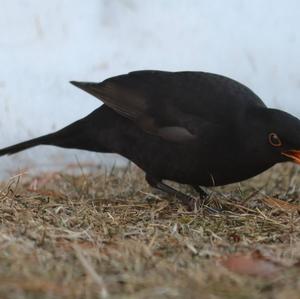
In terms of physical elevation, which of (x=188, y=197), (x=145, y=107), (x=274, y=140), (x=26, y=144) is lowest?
(x=188, y=197)

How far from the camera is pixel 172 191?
444cm

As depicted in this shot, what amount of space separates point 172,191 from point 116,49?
179 cm

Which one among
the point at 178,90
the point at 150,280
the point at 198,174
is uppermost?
the point at 178,90

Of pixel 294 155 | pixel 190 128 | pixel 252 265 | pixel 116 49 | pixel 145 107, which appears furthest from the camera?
pixel 116 49

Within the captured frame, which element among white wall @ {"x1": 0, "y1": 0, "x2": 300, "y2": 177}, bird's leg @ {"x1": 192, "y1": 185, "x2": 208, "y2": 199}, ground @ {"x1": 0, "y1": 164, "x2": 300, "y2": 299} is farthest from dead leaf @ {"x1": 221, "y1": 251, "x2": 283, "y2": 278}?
white wall @ {"x1": 0, "y1": 0, "x2": 300, "y2": 177}

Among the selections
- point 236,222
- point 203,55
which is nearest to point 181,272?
point 236,222

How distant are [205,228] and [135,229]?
0.28m

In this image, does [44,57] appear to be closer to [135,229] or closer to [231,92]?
[231,92]

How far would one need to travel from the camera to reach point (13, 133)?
5605 mm

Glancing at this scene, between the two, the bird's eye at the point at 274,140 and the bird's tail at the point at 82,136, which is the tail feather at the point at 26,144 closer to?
the bird's tail at the point at 82,136

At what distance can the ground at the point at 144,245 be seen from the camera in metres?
2.63

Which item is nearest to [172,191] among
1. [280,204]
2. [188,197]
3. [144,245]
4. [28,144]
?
[188,197]

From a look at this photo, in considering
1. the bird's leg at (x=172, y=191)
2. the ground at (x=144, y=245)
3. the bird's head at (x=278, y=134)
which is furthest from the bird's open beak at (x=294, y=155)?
the bird's leg at (x=172, y=191)

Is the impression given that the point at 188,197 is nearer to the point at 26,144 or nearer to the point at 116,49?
the point at 26,144
